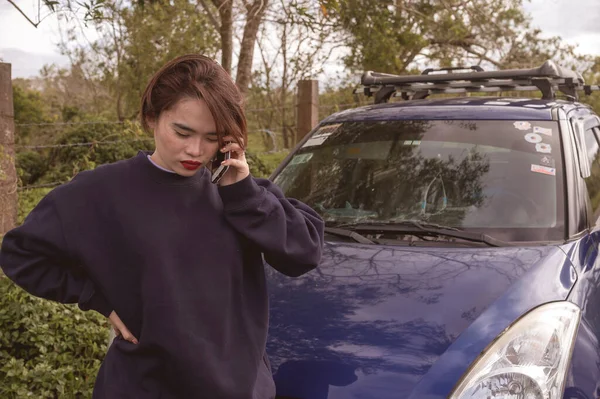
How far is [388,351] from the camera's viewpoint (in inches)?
88.5

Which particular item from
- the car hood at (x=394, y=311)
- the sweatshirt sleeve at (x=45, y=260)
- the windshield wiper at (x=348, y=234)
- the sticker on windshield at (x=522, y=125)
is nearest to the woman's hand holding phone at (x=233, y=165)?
the sweatshirt sleeve at (x=45, y=260)

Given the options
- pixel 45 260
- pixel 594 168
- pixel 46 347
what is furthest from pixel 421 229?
pixel 46 347

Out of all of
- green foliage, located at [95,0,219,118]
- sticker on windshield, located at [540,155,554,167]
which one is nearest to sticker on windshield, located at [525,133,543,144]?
sticker on windshield, located at [540,155,554,167]

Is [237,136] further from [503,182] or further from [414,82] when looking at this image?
[414,82]

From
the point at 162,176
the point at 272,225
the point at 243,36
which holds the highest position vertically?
the point at 243,36

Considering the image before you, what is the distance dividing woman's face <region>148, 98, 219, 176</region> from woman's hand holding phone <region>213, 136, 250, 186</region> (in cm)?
5

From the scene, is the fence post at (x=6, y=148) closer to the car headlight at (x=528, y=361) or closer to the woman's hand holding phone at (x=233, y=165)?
the woman's hand holding phone at (x=233, y=165)

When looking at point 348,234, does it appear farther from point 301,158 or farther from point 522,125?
point 522,125

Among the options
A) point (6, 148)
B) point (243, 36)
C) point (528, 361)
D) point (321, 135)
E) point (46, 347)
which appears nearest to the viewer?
point (528, 361)

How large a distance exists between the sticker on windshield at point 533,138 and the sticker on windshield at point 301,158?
3.63ft

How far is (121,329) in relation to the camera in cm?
174

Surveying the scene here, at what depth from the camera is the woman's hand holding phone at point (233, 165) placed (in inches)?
66.3

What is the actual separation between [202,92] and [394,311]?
3.69 ft

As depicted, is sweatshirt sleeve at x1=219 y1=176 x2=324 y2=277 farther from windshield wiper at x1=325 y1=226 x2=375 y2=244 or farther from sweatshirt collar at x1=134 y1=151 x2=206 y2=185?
windshield wiper at x1=325 y1=226 x2=375 y2=244
